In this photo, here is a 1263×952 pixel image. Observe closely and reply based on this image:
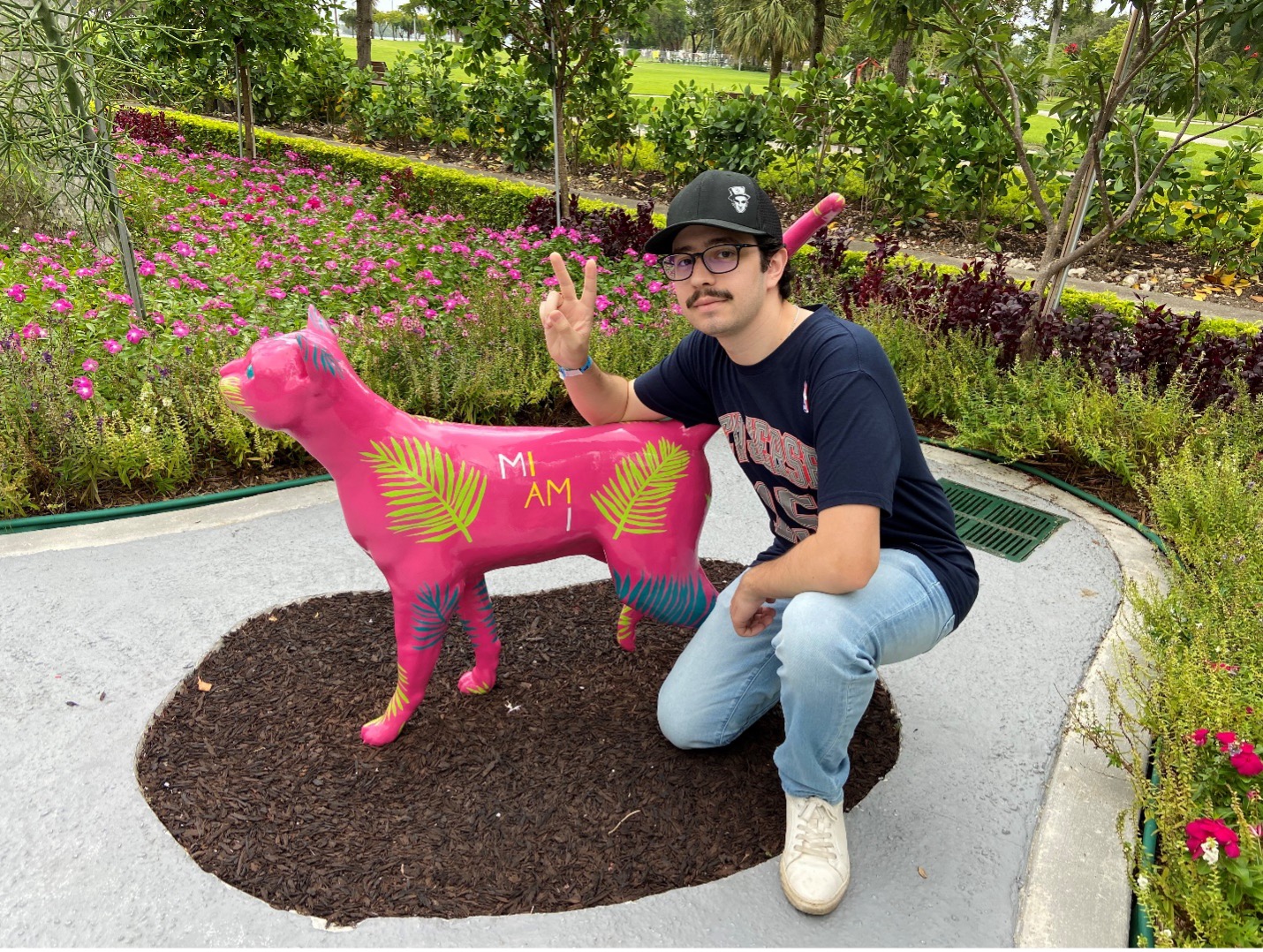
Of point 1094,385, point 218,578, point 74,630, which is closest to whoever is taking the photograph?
point 74,630

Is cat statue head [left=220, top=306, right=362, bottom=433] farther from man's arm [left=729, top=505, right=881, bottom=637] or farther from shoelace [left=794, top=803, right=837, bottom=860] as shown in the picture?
shoelace [left=794, top=803, right=837, bottom=860]

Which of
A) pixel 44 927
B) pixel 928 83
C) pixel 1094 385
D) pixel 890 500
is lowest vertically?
pixel 44 927

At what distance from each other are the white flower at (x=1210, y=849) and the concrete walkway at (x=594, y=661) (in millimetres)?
321

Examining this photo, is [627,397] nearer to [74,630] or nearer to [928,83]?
[74,630]

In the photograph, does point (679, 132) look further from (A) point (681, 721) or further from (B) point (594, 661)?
(A) point (681, 721)

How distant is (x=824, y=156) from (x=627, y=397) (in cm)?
869

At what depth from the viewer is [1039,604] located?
3475 millimetres

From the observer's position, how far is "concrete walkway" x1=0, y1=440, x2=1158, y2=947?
2064 mm

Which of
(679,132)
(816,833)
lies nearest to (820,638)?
(816,833)

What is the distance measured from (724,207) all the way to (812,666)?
1120mm

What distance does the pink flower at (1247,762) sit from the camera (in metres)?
2.07

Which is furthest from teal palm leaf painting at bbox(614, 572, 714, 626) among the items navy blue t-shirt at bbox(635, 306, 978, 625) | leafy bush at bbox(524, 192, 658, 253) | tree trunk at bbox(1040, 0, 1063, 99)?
leafy bush at bbox(524, 192, 658, 253)

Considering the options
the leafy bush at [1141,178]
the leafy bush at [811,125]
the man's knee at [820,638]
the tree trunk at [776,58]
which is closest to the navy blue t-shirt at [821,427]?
the man's knee at [820,638]

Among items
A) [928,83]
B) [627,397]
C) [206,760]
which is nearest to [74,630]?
[206,760]
